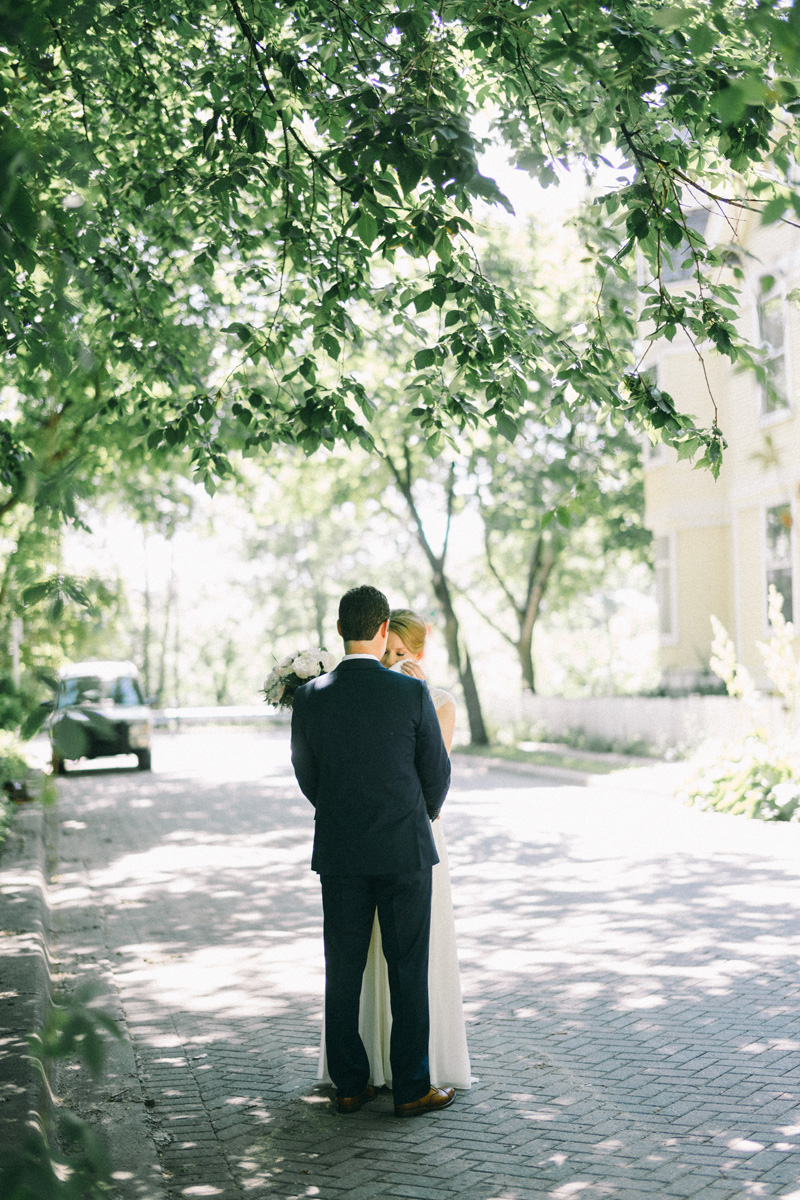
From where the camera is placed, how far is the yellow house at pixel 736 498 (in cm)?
2044

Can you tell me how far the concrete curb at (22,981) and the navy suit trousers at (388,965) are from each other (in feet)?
4.01

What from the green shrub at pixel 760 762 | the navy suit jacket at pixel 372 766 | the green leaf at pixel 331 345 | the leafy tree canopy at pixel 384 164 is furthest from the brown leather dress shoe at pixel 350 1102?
the green shrub at pixel 760 762

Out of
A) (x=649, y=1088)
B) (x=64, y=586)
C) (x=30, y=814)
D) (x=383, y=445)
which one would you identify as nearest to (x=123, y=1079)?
(x=649, y=1088)

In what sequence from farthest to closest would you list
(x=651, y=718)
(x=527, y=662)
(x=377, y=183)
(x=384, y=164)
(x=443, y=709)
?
1. (x=527, y=662)
2. (x=651, y=718)
3. (x=443, y=709)
4. (x=377, y=183)
5. (x=384, y=164)

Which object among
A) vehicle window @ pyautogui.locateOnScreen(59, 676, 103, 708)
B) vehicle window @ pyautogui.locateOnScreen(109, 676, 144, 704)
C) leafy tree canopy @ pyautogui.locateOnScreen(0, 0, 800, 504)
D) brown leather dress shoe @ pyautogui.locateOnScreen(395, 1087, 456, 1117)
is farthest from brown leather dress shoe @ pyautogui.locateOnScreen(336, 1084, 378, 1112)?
vehicle window @ pyautogui.locateOnScreen(109, 676, 144, 704)

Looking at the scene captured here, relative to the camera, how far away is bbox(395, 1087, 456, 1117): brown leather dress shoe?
498 cm

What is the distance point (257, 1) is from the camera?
5.77 metres

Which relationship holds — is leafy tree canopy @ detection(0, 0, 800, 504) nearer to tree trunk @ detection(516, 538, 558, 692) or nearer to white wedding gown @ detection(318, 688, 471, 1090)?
white wedding gown @ detection(318, 688, 471, 1090)

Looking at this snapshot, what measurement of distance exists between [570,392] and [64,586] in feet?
13.2

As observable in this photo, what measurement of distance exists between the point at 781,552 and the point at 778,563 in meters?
0.23

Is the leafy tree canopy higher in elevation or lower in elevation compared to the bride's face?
higher

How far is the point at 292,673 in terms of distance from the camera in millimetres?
5668

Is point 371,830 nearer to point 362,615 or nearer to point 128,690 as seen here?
point 362,615

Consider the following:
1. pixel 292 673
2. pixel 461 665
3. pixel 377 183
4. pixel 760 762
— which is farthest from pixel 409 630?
pixel 461 665
